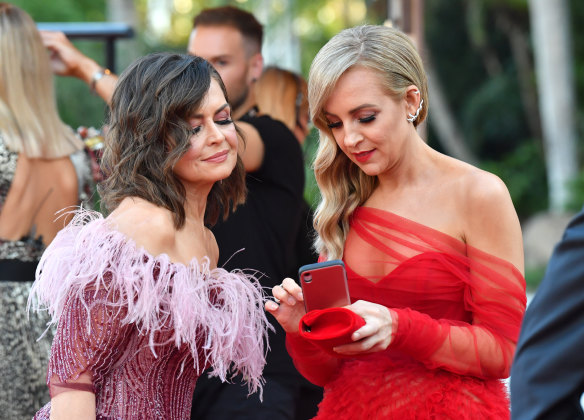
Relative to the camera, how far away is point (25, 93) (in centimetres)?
326

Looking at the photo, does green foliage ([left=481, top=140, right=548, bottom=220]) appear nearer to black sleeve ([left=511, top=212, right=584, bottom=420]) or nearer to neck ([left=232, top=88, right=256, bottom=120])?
neck ([left=232, top=88, right=256, bottom=120])

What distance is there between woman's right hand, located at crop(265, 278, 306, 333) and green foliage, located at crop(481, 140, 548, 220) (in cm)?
1614

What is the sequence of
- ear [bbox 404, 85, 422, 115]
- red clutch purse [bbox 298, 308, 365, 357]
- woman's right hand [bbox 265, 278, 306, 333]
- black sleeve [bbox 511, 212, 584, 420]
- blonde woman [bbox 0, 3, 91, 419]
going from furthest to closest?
blonde woman [bbox 0, 3, 91, 419], ear [bbox 404, 85, 422, 115], woman's right hand [bbox 265, 278, 306, 333], red clutch purse [bbox 298, 308, 365, 357], black sleeve [bbox 511, 212, 584, 420]

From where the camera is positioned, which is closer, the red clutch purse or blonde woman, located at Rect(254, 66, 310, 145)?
the red clutch purse

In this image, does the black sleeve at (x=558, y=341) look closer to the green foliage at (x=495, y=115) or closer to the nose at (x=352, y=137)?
the nose at (x=352, y=137)

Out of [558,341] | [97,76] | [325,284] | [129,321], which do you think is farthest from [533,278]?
[558,341]

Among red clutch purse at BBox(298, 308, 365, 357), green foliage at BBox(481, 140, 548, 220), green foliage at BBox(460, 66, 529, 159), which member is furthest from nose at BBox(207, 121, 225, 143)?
green foliage at BBox(460, 66, 529, 159)

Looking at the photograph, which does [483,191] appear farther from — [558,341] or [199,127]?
[558,341]

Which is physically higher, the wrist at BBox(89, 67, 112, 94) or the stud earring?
the stud earring

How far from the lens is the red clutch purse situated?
1722 mm

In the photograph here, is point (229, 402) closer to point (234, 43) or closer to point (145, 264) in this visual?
point (145, 264)

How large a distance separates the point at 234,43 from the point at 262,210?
83cm

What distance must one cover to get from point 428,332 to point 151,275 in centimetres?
68

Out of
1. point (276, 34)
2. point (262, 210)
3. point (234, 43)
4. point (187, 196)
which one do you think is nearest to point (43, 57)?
point (234, 43)
